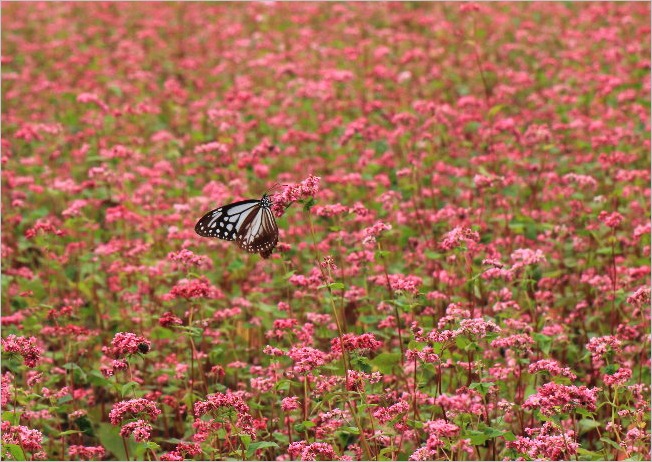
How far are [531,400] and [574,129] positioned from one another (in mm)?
5824

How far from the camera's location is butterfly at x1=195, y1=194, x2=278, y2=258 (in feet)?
20.1

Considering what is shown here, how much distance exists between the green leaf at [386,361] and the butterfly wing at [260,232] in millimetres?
1014

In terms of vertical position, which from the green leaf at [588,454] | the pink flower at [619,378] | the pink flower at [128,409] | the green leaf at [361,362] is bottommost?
the green leaf at [588,454]

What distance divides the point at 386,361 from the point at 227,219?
4.73 ft

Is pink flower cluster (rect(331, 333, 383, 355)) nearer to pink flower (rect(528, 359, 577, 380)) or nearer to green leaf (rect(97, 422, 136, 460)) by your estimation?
pink flower (rect(528, 359, 577, 380))

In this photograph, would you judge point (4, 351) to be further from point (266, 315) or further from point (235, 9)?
point (235, 9)

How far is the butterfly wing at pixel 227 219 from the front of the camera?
6.09 m

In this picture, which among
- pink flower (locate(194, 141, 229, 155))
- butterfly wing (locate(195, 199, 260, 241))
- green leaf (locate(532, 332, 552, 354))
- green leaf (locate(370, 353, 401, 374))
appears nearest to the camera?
green leaf (locate(370, 353, 401, 374))

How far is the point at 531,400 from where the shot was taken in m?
4.91

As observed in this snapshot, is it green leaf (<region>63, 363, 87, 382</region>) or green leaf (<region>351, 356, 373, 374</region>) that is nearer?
green leaf (<region>351, 356, 373, 374</region>)

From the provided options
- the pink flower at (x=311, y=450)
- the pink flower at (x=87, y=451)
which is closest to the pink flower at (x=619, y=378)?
the pink flower at (x=311, y=450)

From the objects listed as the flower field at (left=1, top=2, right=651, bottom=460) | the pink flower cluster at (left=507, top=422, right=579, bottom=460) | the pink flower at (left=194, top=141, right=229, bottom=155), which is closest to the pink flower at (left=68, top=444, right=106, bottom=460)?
the flower field at (left=1, top=2, right=651, bottom=460)

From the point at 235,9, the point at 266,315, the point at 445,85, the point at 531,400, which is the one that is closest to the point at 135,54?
the point at 235,9

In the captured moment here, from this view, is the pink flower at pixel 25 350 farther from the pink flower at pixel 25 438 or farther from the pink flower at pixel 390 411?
the pink flower at pixel 390 411
